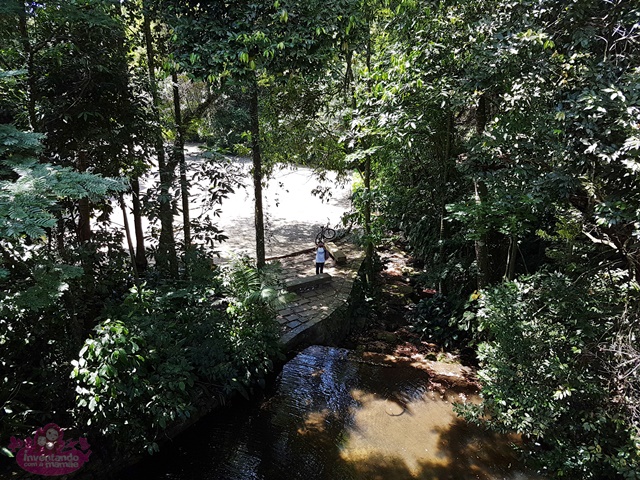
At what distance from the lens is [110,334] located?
3615 mm

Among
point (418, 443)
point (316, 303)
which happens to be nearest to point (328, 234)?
point (316, 303)

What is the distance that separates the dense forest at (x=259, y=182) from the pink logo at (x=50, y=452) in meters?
0.17

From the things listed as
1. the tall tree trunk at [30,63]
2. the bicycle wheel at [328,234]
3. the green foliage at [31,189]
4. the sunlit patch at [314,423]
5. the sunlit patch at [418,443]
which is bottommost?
the sunlit patch at [418,443]

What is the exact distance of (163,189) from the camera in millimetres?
5383

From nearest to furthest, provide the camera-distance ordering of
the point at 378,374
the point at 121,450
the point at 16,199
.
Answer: the point at 16,199 < the point at 121,450 < the point at 378,374

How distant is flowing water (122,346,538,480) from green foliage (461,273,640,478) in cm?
49

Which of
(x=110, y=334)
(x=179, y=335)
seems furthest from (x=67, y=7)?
(x=179, y=335)

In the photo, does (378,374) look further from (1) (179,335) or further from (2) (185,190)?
(2) (185,190)

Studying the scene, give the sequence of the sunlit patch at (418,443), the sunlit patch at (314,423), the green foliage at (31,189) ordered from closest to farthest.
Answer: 1. the green foliage at (31,189)
2. the sunlit patch at (418,443)
3. the sunlit patch at (314,423)

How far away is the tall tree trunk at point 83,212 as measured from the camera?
4.73m

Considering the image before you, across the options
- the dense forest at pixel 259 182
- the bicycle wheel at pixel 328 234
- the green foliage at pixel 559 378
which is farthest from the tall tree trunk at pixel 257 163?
the bicycle wheel at pixel 328 234

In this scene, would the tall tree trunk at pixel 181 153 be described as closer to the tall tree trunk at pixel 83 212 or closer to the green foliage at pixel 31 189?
the tall tree trunk at pixel 83 212

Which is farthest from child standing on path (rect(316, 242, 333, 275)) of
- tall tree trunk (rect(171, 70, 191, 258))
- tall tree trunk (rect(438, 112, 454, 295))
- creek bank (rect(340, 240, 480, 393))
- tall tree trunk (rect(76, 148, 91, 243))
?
tall tree trunk (rect(76, 148, 91, 243))

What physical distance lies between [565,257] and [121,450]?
555cm
